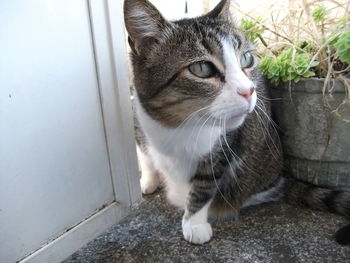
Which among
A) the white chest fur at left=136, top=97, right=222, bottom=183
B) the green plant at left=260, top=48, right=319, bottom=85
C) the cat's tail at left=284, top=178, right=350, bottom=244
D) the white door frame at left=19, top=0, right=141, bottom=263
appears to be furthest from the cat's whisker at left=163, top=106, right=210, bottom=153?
the cat's tail at left=284, top=178, right=350, bottom=244

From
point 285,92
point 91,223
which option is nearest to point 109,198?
point 91,223

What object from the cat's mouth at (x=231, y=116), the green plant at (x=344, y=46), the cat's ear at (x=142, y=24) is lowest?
the cat's mouth at (x=231, y=116)

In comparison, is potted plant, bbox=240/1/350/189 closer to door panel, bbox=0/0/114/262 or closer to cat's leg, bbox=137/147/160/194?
cat's leg, bbox=137/147/160/194

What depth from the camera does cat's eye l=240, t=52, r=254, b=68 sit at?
0.96m

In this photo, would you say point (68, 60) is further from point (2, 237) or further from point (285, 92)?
point (285, 92)

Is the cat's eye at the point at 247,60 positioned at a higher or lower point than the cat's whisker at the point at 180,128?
higher

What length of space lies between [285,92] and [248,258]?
1.84 feet

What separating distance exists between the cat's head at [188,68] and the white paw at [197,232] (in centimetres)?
33

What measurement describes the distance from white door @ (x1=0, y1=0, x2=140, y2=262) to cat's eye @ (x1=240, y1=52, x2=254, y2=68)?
0.34 m

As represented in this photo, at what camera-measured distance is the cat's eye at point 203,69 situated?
2.83 ft

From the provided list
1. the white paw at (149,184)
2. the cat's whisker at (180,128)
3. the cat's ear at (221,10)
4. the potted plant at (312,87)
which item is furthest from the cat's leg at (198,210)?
the cat's ear at (221,10)

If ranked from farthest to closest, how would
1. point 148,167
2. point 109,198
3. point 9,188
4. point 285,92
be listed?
point 148,167, point 285,92, point 109,198, point 9,188

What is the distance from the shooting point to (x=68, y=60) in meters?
0.84

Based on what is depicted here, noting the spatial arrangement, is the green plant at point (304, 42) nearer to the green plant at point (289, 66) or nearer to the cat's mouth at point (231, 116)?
the green plant at point (289, 66)
